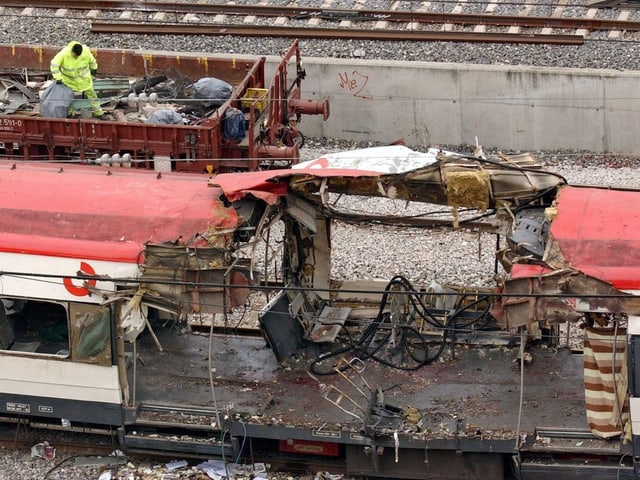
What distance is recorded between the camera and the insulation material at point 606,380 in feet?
37.1

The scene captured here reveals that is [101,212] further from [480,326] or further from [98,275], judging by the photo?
[480,326]

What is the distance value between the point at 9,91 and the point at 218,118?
4.30m

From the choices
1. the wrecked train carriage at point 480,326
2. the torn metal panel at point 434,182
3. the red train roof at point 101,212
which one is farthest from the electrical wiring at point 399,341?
the red train roof at point 101,212

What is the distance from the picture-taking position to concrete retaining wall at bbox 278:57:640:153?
65.2 ft

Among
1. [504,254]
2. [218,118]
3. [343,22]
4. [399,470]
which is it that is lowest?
[399,470]

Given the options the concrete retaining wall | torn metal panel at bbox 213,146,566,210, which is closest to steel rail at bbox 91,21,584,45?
the concrete retaining wall

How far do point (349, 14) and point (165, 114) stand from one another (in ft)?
19.4

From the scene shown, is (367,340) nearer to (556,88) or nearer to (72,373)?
(72,373)

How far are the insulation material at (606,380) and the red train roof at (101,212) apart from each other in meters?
3.66

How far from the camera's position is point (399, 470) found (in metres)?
12.3

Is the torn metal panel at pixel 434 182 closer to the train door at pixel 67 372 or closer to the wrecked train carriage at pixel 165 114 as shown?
the train door at pixel 67 372

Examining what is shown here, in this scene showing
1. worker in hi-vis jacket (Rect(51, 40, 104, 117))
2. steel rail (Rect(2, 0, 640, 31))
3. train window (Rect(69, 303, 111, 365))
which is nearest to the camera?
train window (Rect(69, 303, 111, 365))

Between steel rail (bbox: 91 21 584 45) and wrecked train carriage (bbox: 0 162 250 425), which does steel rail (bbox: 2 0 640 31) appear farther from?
wrecked train carriage (bbox: 0 162 250 425)

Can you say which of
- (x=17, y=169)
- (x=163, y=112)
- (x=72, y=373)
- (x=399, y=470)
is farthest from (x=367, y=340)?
(x=163, y=112)
